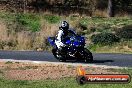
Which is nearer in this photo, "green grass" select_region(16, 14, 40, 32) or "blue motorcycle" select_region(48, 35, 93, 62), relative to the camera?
"blue motorcycle" select_region(48, 35, 93, 62)

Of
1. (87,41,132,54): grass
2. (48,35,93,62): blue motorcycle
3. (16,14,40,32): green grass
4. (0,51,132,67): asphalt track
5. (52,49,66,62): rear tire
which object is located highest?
(48,35,93,62): blue motorcycle

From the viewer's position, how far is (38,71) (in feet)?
54.2

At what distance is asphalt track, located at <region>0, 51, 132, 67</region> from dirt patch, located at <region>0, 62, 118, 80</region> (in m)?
1.79

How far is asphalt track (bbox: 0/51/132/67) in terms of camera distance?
777 inches

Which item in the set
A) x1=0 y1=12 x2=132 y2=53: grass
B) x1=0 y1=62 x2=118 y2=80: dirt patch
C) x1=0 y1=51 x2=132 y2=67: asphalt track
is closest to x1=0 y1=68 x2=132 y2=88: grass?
x1=0 y1=62 x2=118 y2=80: dirt patch

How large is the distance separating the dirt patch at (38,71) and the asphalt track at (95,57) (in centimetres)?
179

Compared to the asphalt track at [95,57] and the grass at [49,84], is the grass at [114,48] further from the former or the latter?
the grass at [49,84]

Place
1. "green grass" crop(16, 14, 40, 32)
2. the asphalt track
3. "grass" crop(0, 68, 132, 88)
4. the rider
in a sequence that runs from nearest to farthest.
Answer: "grass" crop(0, 68, 132, 88) → the rider → the asphalt track → "green grass" crop(16, 14, 40, 32)

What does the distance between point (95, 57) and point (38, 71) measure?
5633mm

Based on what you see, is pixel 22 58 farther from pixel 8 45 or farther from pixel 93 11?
pixel 93 11

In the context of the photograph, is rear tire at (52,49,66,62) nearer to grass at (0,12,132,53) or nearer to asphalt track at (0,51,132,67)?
asphalt track at (0,51,132,67)

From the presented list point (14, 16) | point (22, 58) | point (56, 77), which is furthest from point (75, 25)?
point (56, 77)

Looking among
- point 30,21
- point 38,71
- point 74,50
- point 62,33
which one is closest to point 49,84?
point 38,71

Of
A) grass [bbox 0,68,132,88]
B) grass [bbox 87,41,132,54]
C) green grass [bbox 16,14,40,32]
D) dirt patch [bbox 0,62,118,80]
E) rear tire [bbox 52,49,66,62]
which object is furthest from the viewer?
green grass [bbox 16,14,40,32]
